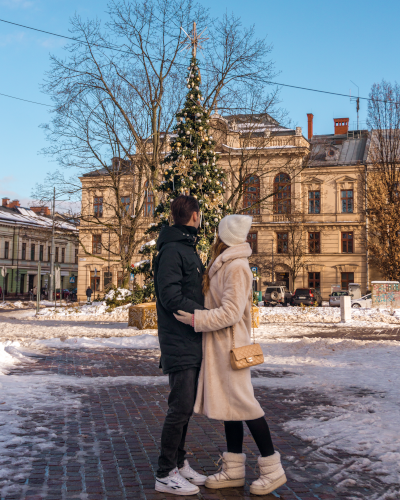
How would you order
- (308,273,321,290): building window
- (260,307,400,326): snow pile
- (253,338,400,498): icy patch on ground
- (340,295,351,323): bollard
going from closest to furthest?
(253,338,400,498): icy patch on ground → (340,295,351,323): bollard → (260,307,400,326): snow pile → (308,273,321,290): building window

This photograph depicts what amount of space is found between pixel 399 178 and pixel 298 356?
121 feet

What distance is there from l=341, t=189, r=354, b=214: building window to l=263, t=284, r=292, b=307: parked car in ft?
36.4

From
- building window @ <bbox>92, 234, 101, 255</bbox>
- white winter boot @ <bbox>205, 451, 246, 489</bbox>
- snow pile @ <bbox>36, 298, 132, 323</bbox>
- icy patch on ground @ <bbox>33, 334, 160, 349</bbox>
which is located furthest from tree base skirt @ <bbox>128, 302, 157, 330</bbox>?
building window @ <bbox>92, 234, 101, 255</bbox>

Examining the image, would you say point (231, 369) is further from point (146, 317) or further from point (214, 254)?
point (146, 317)

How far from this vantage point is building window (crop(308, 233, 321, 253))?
5081 cm

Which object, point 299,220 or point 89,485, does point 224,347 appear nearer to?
point 89,485

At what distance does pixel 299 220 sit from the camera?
50.3 m

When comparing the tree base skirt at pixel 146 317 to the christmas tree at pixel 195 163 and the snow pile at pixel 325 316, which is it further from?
the snow pile at pixel 325 316

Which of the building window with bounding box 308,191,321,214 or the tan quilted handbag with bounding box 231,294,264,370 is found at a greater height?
the building window with bounding box 308,191,321,214

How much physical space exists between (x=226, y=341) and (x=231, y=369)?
18 centimetres

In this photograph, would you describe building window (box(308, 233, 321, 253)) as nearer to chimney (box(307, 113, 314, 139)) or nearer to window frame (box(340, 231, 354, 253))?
window frame (box(340, 231, 354, 253))

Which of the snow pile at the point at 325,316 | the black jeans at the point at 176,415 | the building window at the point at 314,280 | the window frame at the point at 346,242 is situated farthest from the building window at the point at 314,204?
the black jeans at the point at 176,415

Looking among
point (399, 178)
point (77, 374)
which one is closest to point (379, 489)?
point (77, 374)

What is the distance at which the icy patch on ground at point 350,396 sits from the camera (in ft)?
14.3
